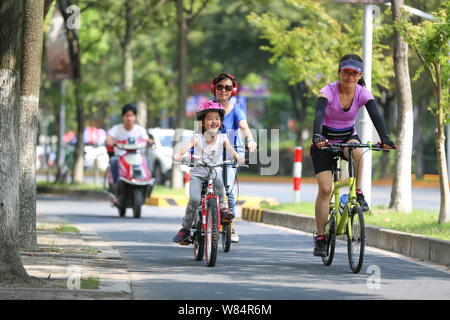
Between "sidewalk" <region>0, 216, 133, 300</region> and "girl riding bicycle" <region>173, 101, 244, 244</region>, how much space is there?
0.86m

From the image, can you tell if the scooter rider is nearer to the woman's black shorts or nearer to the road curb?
the road curb

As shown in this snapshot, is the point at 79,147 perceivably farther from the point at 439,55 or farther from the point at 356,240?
the point at 356,240

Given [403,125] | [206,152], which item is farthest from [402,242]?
[403,125]

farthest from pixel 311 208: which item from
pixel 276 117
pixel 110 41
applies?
pixel 276 117

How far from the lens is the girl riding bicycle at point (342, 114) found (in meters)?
9.99

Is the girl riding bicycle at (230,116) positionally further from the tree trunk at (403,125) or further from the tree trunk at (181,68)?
the tree trunk at (181,68)

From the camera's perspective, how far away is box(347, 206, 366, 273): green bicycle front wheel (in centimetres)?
965

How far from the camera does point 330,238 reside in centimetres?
Answer: 1045

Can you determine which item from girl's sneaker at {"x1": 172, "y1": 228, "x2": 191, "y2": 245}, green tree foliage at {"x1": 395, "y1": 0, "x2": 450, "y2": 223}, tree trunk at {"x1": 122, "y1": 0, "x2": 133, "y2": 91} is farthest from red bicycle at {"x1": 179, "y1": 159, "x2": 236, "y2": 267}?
tree trunk at {"x1": 122, "y1": 0, "x2": 133, "y2": 91}

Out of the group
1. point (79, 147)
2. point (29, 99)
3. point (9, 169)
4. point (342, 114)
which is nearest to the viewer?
point (9, 169)

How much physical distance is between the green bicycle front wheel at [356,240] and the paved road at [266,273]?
0.12 meters

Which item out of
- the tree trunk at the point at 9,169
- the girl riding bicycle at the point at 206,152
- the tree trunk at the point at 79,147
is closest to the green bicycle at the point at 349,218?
the girl riding bicycle at the point at 206,152

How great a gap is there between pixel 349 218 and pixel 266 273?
0.93 metres
